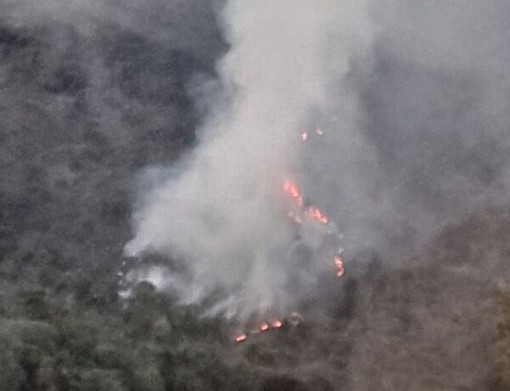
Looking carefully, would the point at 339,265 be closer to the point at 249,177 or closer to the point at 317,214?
the point at 317,214

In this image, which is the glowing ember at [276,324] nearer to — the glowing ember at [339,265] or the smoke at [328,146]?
the smoke at [328,146]

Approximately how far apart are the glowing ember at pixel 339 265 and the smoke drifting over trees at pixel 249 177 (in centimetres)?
9

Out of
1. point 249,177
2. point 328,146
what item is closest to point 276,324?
point 249,177

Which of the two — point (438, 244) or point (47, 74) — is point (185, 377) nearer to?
point (438, 244)

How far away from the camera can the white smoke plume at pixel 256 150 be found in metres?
11.1

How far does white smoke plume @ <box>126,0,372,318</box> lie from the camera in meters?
11.1

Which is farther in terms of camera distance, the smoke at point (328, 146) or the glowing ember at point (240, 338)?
the smoke at point (328, 146)

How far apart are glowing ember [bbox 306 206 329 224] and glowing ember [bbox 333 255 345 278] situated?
0.47 metres

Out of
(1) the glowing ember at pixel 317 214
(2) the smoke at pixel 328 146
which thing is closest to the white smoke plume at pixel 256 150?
(2) the smoke at pixel 328 146

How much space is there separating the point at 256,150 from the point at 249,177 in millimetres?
335

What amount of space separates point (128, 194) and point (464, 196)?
153 inches

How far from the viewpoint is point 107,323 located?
33.6ft

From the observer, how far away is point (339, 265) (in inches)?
451

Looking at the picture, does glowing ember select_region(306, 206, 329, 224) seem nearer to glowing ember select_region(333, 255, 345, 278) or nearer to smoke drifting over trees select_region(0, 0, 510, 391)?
smoke drifting over trees select_region(0, 0, 510, 391)
